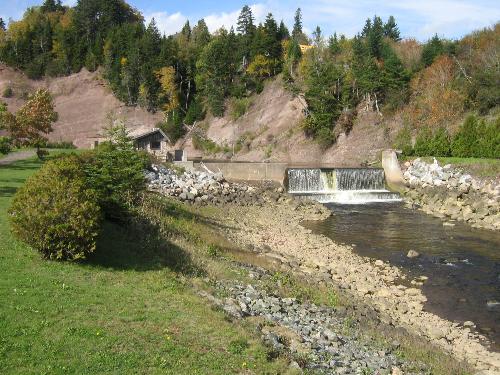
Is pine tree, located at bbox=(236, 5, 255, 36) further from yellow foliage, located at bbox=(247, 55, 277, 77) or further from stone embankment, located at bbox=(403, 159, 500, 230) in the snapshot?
stone embankment, located at bbox=(403, 159, 500, 230)

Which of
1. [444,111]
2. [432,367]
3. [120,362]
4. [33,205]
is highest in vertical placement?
[444,111]

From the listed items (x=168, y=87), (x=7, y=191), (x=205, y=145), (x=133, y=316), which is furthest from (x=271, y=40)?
(x=133, y=316)

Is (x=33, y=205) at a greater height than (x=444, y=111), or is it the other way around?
(x=444, y=111)

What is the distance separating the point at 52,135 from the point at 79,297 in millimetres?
79565

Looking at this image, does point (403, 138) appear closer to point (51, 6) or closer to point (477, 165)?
point (477, 165)

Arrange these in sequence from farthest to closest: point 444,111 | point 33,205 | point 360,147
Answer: point 360,147
point 444,111
point 33,205

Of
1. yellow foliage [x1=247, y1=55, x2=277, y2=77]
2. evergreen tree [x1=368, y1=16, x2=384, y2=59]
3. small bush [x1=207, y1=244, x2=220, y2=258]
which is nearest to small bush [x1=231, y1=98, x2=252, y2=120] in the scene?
yellow foliage [x1=247, y1=55, x2=277, y2=77]

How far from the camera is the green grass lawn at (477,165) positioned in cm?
3719

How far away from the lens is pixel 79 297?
420 inches

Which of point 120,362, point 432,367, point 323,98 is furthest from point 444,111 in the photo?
point 120,362

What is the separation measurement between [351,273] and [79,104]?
83962 mm

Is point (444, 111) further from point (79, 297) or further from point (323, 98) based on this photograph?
point (79, 297)

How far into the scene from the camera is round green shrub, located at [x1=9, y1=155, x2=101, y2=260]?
12539 mm

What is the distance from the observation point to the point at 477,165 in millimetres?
38688
